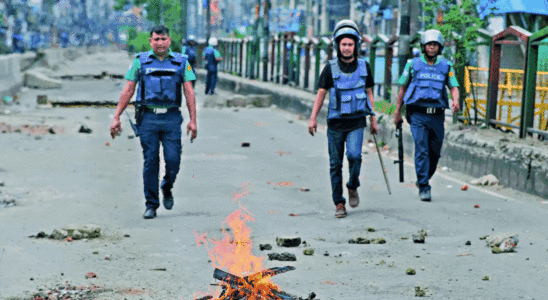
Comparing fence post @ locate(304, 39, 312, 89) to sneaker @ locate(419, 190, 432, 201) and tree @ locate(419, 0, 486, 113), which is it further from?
sneaker @ locate(419, 190, 432, 201)

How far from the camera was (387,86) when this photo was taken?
1677cm

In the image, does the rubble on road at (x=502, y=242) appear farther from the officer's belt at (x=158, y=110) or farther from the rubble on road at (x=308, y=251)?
the officer's belt at (x=158, y=110)

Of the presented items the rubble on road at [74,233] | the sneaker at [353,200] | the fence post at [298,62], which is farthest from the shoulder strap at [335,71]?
the fence post at [298,62]

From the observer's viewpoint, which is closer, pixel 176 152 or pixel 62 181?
pixel 176 152

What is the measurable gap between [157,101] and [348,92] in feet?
5.80

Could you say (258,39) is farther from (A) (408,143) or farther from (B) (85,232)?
(B) (85,232)

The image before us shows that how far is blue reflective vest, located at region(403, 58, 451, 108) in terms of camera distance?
928cm

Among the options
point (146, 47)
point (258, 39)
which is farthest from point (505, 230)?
point (146, 47)

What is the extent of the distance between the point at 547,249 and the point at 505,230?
2.86 feet

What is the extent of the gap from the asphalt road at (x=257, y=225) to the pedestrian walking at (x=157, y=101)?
1.52 feet

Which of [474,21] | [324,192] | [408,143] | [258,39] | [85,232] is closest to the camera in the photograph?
[85,232]

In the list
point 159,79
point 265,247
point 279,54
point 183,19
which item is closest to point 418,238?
point 265,247

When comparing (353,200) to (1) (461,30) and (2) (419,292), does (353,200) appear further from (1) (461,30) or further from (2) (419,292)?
(1) (461,30)

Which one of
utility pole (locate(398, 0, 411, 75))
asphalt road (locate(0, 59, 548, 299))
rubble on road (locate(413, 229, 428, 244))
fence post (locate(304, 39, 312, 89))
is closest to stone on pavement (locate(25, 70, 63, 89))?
fence post (locate(304, 39, 312, 89))
